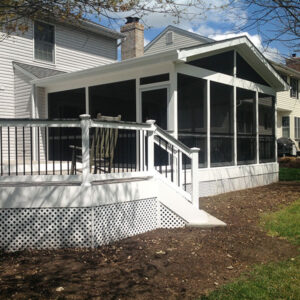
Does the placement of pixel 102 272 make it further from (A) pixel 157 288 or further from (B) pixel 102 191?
(B) pixel 102 191

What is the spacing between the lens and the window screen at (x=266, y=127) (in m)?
12.0

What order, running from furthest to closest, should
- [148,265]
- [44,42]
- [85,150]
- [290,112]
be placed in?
[290,112] → [44,42] → [85,150] → [148,265]

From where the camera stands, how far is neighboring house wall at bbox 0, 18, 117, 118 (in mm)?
12016

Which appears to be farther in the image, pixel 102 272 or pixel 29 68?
pixel 29 68

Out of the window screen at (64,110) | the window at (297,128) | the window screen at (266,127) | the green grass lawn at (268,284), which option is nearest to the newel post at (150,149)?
the green grass lawn at (268,284)

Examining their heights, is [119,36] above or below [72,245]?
above

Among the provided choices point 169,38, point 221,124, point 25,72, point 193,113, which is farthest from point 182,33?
point 193,113

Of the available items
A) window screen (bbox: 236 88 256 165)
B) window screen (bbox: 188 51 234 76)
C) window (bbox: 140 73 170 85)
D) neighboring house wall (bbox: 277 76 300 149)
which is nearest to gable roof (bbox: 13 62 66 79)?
window (bbox: 140 73 170 85)

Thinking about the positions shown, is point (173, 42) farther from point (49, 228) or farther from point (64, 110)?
point (49, 228)

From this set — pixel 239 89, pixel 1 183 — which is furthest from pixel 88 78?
pixel 1 183

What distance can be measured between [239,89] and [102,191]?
23.1 feet

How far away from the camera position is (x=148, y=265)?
14.2 ft

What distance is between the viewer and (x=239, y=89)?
35.1 ft

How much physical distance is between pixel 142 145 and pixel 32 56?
8.74 metres
